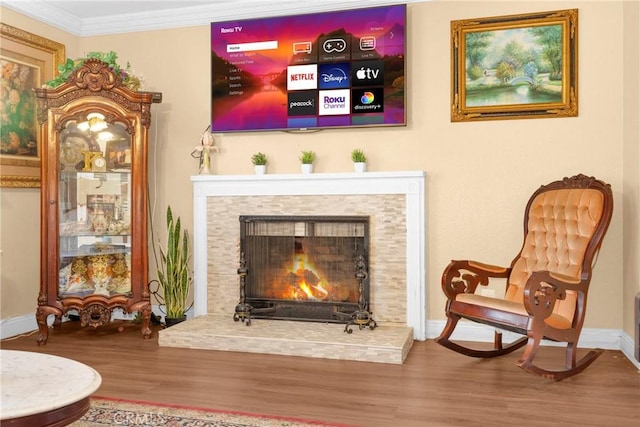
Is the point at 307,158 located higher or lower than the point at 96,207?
higher

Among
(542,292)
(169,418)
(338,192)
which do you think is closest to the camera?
(169,418)

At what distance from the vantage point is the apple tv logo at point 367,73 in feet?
13.6

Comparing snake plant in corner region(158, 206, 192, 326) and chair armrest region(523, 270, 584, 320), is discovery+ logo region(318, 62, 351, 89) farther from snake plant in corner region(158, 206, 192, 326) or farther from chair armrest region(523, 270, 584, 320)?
chair armrest region(523, 270, 584, 320)

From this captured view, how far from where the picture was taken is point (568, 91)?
12.7ft

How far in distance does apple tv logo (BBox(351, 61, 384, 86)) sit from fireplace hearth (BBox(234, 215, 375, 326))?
1.05 meters

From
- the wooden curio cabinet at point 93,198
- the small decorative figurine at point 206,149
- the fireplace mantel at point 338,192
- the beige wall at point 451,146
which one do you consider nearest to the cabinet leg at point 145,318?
the wooden curio cabinet at point 93,198

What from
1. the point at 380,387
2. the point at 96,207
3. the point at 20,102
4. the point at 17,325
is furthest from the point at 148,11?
the point at 380,387

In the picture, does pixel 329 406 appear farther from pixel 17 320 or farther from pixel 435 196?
pixel 17 320

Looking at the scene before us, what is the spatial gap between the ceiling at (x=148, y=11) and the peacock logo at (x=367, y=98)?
71 centimetres

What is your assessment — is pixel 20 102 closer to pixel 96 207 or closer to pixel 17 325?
pixel 96 207

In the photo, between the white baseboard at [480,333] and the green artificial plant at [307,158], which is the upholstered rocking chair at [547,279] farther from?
the green artificial plant at [307,158]

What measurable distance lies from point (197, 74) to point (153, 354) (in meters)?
2.39

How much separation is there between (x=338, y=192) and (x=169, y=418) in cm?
222

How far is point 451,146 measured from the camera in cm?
412
